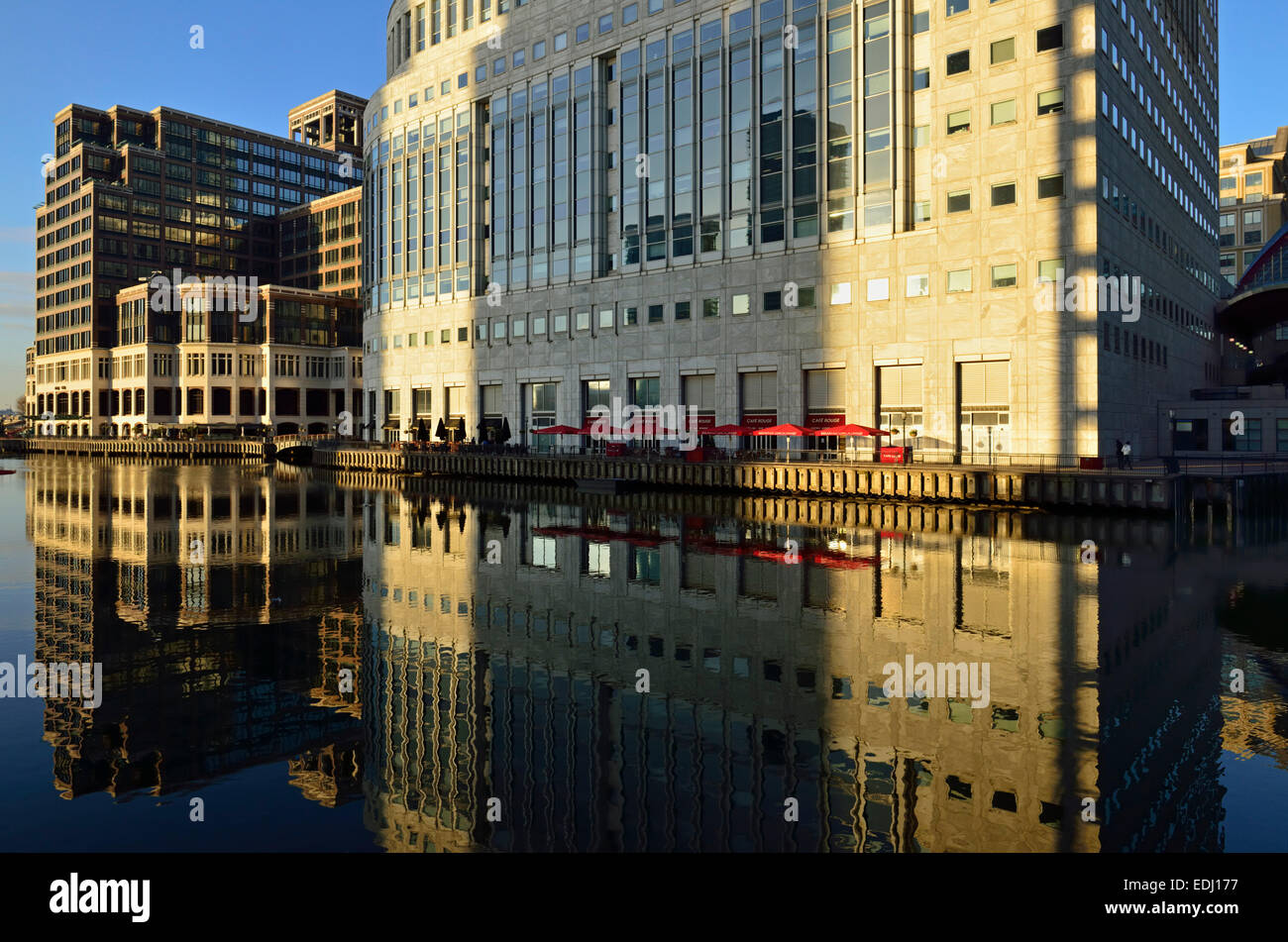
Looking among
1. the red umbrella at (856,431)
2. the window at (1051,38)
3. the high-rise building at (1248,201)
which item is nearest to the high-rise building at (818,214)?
the window at (1051,38)

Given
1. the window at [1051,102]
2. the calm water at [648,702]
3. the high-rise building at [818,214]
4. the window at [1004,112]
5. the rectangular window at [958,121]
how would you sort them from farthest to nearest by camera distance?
the rectangular window at [958,121] → the window at [1004,112] → the high-rise building at [818,214] → the window at [1051,102] → the calm water at [648,702]

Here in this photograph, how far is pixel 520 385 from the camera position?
333ft

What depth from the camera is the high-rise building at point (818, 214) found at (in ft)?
210

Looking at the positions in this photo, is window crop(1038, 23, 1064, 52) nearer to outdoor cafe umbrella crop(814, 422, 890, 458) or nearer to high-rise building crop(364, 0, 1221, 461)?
high-rise building crop(364, 0, 1221, 461)

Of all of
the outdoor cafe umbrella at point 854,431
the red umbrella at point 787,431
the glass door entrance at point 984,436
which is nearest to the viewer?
the glass door entrance at point 984,436

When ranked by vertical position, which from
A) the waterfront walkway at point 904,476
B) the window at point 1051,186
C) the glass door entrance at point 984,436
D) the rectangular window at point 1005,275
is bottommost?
the waterfront walkway at point 904,476

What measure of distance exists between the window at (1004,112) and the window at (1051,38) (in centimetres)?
396

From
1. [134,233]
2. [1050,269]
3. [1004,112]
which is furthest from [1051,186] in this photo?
[134,233]

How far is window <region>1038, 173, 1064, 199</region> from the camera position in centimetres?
6294

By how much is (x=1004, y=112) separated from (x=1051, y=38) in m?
5.62

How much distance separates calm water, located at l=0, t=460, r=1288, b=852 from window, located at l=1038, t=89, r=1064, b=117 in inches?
1524

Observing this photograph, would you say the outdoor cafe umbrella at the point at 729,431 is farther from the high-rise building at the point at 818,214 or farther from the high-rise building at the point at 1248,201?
the high-rise building at the point at 1248,201

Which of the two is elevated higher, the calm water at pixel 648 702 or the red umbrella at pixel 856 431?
the red umbrella at pixel 856 431
